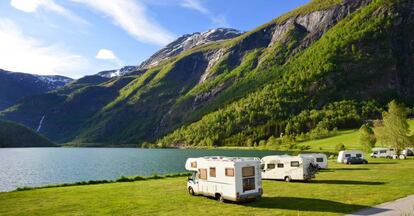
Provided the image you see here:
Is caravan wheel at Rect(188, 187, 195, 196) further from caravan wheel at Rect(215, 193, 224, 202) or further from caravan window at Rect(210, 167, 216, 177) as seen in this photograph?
caravan wheel at Rect(215, 193, 224, 202)

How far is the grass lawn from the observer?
2741 cm

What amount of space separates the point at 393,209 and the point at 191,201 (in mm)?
14319

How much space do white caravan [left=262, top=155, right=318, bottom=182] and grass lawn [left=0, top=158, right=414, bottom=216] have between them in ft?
13.3

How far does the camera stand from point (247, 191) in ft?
100

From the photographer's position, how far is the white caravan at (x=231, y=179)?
99.3 feet

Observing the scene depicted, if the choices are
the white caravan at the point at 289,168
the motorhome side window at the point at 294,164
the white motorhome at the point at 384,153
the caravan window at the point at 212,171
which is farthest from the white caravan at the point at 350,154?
the caravan window at the point at 212,171

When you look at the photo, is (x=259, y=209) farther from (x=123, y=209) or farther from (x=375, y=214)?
(x=123, y=209)

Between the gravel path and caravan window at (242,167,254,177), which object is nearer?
the gravel path

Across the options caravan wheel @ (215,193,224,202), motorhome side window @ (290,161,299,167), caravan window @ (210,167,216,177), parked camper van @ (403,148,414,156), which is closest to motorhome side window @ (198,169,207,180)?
caravan window @ (210,167,216,177)

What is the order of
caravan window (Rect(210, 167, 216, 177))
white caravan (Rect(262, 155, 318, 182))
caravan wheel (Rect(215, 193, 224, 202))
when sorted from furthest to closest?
white caravan (Rect(262, 155, 318, 182)), caravan window (Rect(210, 167, 216, 177)), caravan wheel (Rect(215, 193, 224, 202))

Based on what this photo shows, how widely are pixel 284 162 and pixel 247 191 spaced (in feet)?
59.1

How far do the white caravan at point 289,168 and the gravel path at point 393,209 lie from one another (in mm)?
16716

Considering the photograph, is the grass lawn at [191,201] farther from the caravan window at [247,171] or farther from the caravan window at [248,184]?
the caravan window at [247,171]

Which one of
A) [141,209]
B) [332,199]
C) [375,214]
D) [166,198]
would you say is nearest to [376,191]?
[332,199]
